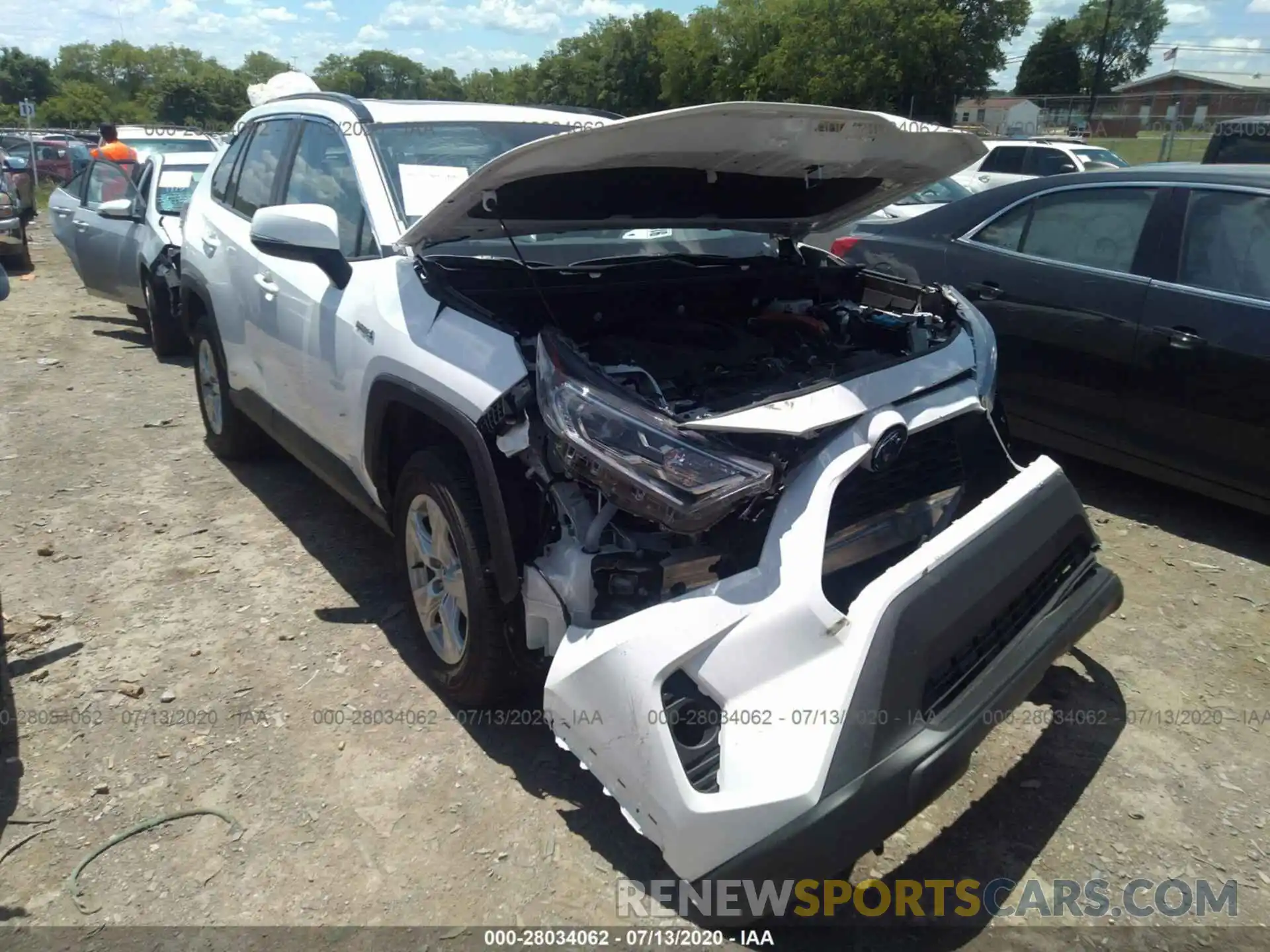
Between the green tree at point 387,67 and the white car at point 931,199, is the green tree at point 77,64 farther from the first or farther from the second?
the white car at point 931,199

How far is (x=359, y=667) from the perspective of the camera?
338 centimetres

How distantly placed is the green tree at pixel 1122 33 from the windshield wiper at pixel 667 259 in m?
89.3

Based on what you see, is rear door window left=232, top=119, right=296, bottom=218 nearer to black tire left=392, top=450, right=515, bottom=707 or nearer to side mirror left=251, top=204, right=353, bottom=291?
side mirror left=251, top=204, right=353, bottom=291

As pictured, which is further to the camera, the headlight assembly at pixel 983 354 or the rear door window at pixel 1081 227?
the rear door window at pixel 1081 227

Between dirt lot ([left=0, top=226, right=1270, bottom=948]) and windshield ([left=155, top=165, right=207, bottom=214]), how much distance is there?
3941 mm

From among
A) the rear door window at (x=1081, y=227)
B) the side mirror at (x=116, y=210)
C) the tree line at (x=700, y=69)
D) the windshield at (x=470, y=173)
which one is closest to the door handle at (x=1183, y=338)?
the rear door window at (x=1081, y=227)

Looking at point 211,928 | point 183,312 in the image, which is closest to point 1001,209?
point 183,312

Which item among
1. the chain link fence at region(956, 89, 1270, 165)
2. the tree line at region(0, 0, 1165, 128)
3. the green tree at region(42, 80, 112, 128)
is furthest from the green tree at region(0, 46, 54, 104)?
the chain link fence at region(956, 89, 1270, 165)

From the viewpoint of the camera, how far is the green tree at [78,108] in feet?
187

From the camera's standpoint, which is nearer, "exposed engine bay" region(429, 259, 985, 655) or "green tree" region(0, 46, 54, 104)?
"exposed engine bay" region(429, 259, 985, 655)

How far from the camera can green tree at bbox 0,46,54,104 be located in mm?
79312

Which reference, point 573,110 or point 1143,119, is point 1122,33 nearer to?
point 1143,119

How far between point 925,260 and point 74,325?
8.05 m

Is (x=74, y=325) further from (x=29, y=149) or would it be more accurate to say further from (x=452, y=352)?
(x=29, y=149)
